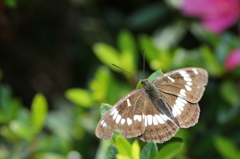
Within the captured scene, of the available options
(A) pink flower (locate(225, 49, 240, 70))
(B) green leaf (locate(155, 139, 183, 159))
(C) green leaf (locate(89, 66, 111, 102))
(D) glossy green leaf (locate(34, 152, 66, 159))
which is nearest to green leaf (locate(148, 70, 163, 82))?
(B) green leaf (locate(155, 139, 183, 159))

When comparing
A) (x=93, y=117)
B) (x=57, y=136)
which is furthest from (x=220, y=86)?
(x=57, y=136)

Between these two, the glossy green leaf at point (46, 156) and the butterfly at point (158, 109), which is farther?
the glossy green leaf at point (46, 156)

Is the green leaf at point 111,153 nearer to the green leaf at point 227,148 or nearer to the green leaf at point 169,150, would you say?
the green leaf at point 169,150

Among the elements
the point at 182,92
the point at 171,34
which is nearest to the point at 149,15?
the point at 171,34

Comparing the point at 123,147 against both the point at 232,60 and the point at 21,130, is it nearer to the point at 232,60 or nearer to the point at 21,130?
the point at 21,130

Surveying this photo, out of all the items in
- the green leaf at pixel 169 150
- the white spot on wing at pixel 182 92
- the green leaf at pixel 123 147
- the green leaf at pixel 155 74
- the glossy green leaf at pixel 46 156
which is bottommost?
the green leaf at pixel 169 150

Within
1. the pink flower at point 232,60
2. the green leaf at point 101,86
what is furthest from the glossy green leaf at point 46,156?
the pink flower at point 232,60

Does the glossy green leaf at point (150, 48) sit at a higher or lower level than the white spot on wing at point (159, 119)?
higher
